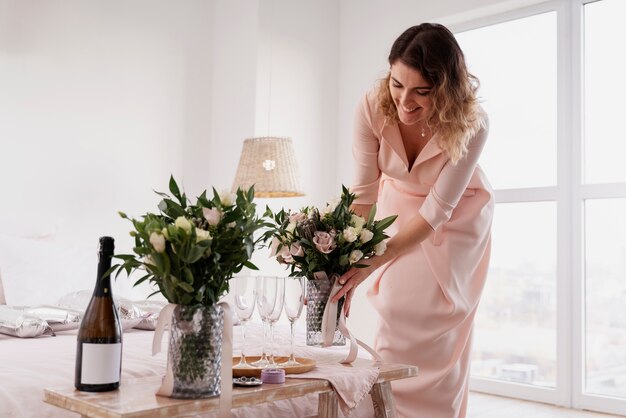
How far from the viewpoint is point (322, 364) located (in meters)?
1.66

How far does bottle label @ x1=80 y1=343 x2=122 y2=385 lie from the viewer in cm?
118

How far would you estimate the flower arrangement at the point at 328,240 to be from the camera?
169cm

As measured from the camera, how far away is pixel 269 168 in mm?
3766

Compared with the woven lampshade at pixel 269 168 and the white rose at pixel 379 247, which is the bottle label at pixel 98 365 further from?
the woven lampshade at pixel 269 168

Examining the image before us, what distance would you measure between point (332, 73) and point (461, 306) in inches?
127

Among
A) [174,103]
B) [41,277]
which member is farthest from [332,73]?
[41,277]

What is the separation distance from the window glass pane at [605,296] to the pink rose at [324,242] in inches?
111

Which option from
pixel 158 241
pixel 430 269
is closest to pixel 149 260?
pixel 158 241

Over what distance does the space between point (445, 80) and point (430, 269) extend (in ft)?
1.85

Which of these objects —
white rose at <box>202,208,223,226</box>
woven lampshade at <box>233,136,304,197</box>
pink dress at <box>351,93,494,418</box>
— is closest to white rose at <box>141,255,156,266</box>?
white rose at <box>202,208,223,226</box>

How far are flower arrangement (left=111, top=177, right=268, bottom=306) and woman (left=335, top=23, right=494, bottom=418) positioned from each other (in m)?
0.72

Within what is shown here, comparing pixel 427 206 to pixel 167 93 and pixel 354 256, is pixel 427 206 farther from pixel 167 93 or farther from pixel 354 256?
pixel 167 93

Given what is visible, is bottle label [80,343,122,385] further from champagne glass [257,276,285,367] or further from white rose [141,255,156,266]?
champagne glass [257,276,285,367]

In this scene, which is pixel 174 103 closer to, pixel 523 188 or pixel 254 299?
pixel 523 188
